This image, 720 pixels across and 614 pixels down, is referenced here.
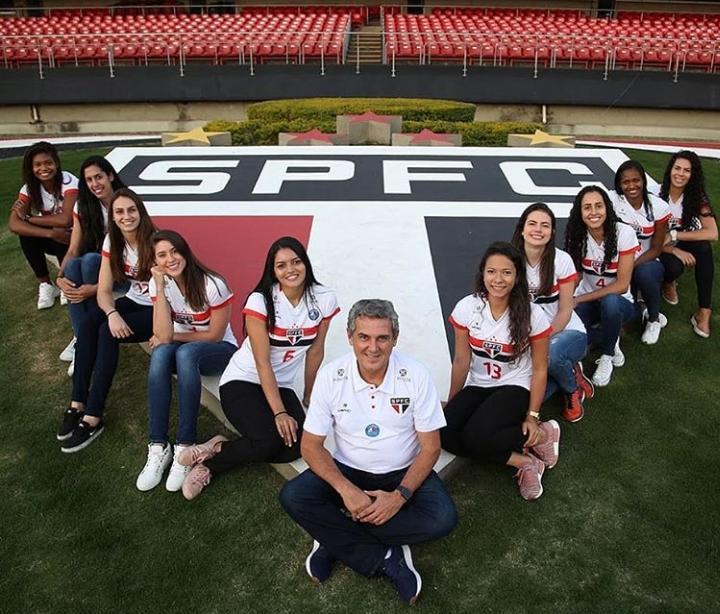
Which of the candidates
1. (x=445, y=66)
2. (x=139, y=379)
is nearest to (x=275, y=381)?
(x=139, y=379)

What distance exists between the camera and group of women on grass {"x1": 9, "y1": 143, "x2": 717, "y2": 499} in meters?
3.56

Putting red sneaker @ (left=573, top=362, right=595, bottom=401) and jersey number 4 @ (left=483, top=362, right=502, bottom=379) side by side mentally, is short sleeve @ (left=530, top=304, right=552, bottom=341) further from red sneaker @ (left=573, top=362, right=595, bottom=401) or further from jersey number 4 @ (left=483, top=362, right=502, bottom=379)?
red sneaker @ (left=573, top=362, right=595, bottom=401)

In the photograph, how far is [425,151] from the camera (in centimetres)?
915

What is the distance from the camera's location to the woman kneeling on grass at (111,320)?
13.5 feet

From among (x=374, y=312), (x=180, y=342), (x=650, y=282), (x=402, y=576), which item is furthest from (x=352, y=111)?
(x=402, y=576)

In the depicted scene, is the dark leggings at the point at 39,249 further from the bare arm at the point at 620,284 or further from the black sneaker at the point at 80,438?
the bare arm at the point at 620,284

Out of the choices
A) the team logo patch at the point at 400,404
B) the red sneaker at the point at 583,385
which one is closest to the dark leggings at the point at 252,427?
the team logo patch at the point at 400,404

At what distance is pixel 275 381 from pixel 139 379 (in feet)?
5.23

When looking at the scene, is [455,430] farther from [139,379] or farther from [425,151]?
[425,151]

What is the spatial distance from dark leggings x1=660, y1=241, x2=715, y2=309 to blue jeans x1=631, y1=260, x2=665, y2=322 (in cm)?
28

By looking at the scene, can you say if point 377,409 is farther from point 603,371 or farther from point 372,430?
point 603,371

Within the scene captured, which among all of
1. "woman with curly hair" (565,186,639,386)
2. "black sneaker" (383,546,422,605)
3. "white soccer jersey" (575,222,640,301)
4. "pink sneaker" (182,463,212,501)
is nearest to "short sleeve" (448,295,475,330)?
"black sneaker" (383,546,422,605)

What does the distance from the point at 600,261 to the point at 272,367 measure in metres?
2.43

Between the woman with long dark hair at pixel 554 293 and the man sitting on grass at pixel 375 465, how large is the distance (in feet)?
4.23
